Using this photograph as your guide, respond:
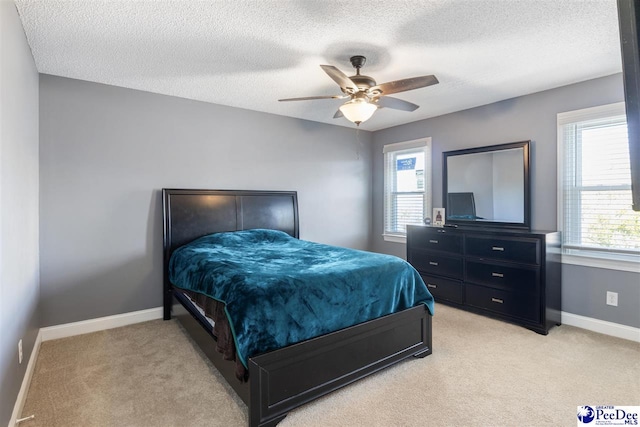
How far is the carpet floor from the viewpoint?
1915 millimetres

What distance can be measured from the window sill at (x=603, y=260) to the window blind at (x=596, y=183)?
6cm

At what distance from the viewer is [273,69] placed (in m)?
2.96

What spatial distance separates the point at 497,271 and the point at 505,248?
256 mm

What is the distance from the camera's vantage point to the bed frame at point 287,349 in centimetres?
185

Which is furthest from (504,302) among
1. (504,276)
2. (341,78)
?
(341,78)

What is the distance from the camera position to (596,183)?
3.16 m

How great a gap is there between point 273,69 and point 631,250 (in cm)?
358

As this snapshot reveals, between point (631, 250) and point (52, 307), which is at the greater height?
point (631, 250)

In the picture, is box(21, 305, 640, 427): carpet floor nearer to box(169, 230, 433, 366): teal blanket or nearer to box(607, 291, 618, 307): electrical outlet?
box(607, 291, 618, 307): electrical outlet

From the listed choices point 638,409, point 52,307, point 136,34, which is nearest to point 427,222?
point 638,409

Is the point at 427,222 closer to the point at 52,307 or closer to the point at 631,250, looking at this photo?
the point at 631,250

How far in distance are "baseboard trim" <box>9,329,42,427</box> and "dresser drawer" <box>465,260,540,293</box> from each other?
3821 millimetres

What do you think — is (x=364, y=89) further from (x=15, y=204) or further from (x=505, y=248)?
(x=15, y=204)

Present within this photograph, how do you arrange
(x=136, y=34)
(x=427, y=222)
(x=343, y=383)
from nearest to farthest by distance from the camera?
(x=343, y=383)
(x=136, y=34)
(x=427, y=222)
